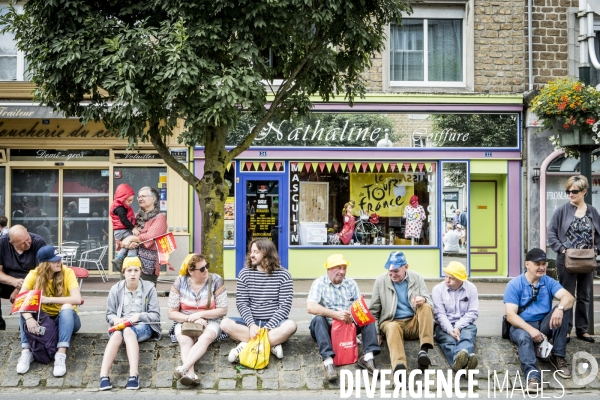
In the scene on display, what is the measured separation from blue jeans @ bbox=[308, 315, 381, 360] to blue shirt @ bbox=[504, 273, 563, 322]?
5.25ft

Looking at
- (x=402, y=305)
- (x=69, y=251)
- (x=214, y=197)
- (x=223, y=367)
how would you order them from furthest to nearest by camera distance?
(x=69, y=251) → (x=214, y=197) → (x=402, y=305) → (x=223, y=367)

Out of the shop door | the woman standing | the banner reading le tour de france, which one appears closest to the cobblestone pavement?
the woman standing

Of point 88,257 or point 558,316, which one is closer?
point 558,316

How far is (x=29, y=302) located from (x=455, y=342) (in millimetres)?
4756

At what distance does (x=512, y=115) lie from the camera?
17.0 m

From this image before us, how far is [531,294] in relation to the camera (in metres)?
7.92

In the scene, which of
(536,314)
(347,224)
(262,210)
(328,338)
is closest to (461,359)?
(536,314)

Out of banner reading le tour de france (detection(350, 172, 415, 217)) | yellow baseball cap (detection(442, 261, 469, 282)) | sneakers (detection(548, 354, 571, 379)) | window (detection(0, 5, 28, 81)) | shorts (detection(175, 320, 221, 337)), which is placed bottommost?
sneakers (detection(548, 354, 571, 379))

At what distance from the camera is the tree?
7832 mm

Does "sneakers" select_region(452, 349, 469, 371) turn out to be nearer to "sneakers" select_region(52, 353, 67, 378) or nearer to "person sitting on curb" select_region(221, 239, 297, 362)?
"person sitting on curb" select_region(221, 239, 297, 362)

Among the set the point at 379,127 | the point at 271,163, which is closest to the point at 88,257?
the point at 271,163

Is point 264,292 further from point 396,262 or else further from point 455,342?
point 455,342

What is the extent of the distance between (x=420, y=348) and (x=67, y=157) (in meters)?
12.2

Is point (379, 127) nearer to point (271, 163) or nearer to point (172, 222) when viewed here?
point (271, 163)
